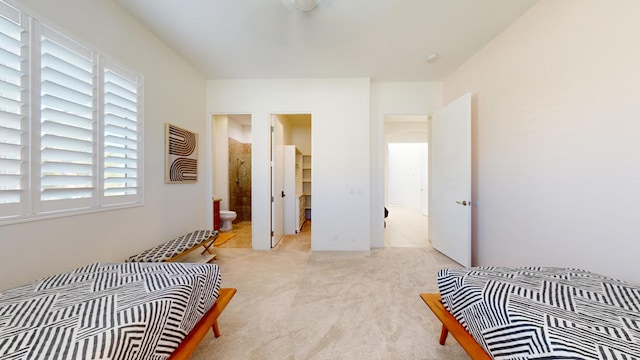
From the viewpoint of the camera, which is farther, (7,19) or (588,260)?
(588,260)

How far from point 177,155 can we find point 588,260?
13.1ft

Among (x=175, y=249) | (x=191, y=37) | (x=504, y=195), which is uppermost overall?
(x=191, y=37)

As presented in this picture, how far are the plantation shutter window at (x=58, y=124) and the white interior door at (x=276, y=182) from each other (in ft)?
5.76

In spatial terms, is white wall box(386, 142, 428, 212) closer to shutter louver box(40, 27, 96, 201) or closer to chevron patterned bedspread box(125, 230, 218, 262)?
chevron patterned bedspread box(125, 230, 218, 262)

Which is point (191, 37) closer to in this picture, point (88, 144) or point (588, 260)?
point (88, 144)

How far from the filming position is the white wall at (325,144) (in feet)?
10.7

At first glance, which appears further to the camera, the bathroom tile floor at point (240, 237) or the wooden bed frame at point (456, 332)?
the bathroom tile floor at point (240, 237)

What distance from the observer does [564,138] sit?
5.42 feet

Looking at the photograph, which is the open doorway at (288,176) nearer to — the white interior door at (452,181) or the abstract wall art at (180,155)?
the abstract wall art at (180,155)

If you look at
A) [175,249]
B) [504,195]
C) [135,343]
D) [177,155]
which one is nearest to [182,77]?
[177,155]

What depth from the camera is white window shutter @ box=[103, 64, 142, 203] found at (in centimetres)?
177

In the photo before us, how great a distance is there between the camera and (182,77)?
2.73 metres

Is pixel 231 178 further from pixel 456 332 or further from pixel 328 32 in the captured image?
pixel 456 332

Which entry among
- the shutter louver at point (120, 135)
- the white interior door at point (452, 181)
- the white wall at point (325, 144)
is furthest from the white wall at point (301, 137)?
the shutter louver at point (120, 135)
